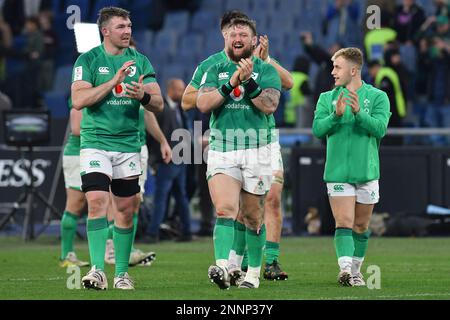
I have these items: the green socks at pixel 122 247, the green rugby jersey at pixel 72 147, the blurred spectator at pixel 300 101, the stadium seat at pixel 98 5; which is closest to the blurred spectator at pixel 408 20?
the blurred spectator at pixel 300 101

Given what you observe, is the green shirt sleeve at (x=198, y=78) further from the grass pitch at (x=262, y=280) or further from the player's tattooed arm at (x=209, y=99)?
the grass pitch at (x=262, y=280)

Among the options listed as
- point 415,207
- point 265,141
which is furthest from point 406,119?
point 265,141

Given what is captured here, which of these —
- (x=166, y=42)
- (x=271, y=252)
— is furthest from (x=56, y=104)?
(x=271, y=252)

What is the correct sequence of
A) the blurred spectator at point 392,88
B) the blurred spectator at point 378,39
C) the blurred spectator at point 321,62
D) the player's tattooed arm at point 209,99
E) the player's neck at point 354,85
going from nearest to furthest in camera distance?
the player's tattooed arm at point 209,99, the player's neck at point 354,85, the blurred spectator at point 392,88, the blurred spectator at point 321,62, the blurred spectator at point 378,39

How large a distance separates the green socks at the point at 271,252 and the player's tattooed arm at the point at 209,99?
2.34m

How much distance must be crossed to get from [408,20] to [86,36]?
12.3 meters

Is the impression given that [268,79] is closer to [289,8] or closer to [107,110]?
[107,110]

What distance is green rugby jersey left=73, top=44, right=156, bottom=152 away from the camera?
11.8m

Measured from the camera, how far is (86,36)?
1492 cm

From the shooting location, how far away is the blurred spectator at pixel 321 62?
2430 centimetres

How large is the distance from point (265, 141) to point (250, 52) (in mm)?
825

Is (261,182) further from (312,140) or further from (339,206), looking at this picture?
(312,140)

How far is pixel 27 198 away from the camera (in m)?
19.7

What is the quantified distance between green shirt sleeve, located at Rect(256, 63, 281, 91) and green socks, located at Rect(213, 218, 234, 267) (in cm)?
126
